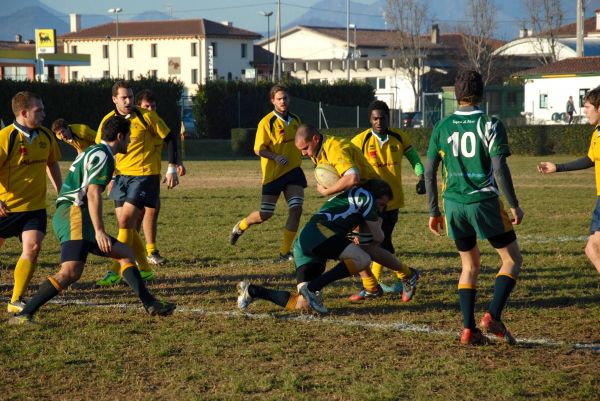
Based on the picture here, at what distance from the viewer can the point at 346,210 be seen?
27.3 feet

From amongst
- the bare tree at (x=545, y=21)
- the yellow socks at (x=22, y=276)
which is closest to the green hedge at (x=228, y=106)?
the bare tree at (x=545, y=21)

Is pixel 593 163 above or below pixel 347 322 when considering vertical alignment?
above

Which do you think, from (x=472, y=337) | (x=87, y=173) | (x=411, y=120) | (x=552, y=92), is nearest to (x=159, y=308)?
(x=87, y=173)

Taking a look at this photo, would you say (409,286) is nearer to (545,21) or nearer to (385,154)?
(385,154)

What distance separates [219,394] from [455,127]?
277 centimetres

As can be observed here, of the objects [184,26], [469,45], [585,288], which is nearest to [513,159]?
[585,288]

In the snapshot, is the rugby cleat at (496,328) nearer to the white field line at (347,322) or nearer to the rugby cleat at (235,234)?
the white field line at (347,322)

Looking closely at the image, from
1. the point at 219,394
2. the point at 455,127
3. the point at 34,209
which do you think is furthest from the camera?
the point at 34,209

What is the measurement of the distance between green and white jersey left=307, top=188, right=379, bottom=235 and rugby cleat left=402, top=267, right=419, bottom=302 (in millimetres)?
1010

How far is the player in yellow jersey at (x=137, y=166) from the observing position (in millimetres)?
10453

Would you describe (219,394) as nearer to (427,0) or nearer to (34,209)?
(34,209)

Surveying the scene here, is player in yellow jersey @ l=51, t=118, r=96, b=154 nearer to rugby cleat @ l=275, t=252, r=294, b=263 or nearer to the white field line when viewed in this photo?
the white field line

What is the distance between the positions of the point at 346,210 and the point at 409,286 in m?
1.22

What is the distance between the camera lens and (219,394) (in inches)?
240
